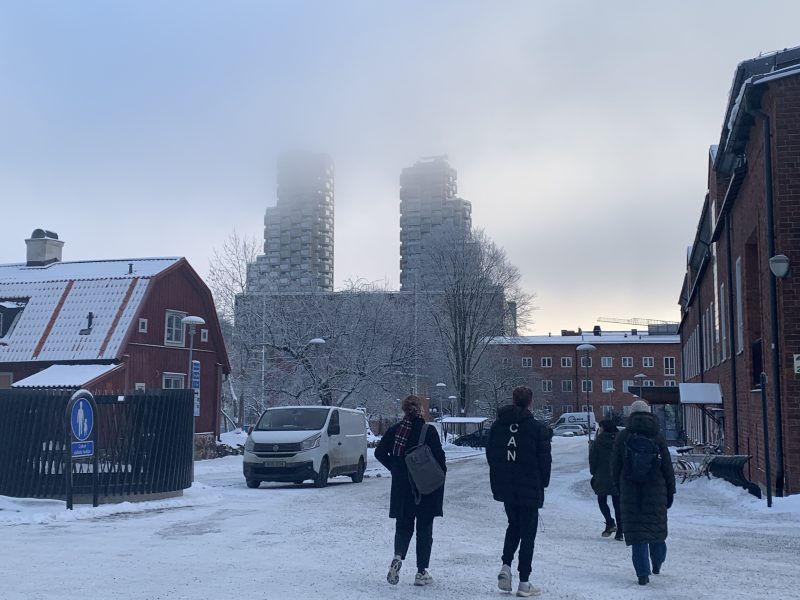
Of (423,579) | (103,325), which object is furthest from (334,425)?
(103,325)

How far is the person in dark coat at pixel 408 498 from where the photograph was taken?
28.5 feet

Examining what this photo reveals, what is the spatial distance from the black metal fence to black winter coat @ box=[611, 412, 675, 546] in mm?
9687

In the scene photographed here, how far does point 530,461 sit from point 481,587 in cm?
128

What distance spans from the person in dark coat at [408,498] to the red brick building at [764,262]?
9416mm

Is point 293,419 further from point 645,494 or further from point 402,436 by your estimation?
point 645,494

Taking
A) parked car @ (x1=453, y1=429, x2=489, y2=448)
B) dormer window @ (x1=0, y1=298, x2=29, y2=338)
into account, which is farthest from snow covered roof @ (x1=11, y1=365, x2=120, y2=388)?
parked car @ (x1=453, y1=429, x2=489, y2=448)

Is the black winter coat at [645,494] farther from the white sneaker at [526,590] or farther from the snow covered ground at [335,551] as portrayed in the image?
the white sneaker at [526,590]

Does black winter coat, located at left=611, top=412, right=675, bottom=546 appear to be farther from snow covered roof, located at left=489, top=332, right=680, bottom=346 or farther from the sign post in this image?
snow covered roof, located at left=489, top=332, right=680, bottom=346

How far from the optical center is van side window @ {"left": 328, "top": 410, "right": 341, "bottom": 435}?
21.9 m

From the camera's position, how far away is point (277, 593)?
8.25 metres

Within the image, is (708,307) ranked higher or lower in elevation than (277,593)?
higher

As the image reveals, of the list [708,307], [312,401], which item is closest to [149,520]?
[708,307]

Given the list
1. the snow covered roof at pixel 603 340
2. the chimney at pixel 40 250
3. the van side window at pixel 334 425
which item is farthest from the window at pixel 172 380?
the snow covered roof at pixel 603 340

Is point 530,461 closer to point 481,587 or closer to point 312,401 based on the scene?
point 481,587
